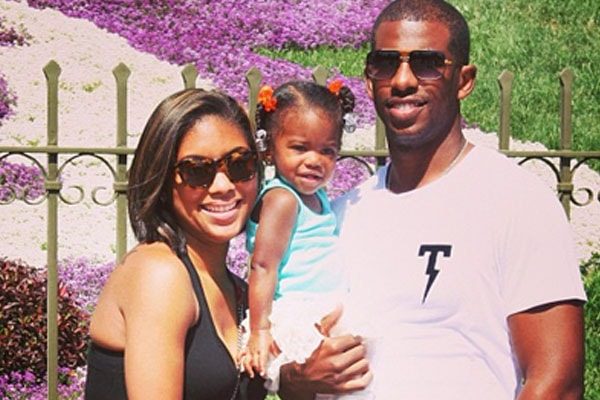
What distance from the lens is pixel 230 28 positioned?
21.6 feet

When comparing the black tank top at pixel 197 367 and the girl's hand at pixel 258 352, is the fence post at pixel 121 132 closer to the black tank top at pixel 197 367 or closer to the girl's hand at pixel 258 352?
the girl's hand at pixel 258 352

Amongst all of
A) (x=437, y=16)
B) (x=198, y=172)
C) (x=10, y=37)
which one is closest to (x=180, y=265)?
(x=198, y=172)

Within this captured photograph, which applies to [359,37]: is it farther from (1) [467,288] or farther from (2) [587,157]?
(1) [467,288]

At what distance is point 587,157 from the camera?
520 cm

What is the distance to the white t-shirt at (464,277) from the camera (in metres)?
2.20

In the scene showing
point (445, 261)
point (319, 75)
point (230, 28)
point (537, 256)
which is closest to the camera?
point (537, 256)

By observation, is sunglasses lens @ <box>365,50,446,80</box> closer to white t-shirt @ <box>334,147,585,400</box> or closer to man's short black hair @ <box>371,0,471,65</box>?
man's short black hair @ <box>371,0,471,65</box>

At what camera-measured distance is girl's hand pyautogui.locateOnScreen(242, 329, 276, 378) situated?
2445 mm

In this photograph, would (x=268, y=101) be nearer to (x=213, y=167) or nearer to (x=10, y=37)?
(x=213, y=167)

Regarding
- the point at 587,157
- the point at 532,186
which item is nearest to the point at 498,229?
the point at 532,186

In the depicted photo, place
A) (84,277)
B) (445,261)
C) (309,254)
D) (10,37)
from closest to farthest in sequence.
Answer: (445,261), (309,254), (84,277), (10,37)

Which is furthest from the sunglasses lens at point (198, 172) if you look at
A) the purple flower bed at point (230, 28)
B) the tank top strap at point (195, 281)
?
the purple flower bed at point (230, 28)

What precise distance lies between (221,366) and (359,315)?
1.10ft

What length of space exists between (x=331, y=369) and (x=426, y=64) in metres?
0.70
